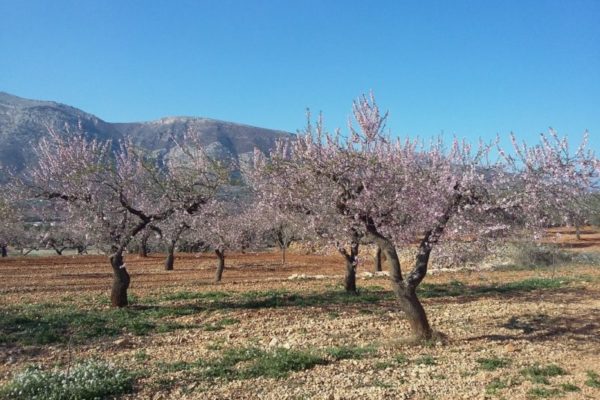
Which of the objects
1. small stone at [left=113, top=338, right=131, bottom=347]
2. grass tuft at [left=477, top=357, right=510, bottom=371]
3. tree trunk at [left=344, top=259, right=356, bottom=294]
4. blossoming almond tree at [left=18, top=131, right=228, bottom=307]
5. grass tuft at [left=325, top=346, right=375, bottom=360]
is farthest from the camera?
tree trunk at [left=344, top=259, right=356, bottom=294]

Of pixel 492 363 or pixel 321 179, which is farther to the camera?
pixel 321 179

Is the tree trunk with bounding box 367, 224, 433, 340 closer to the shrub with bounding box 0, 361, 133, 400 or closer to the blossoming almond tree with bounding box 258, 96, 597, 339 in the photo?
the blossoming almond tree with bounding box 258, 96, 597, 339

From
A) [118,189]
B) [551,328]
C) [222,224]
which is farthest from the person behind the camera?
[222,224]

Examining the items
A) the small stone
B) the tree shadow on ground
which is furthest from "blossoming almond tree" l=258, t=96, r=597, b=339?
the small stone

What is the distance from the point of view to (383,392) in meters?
7.20

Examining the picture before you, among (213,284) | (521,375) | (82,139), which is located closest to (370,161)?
(521,375)

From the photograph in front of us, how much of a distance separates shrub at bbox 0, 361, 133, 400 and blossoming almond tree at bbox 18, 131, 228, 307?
8.39 meters

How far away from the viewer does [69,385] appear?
7.06 meters

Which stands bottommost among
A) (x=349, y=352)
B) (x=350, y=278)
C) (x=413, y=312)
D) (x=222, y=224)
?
(x=349, y=352)

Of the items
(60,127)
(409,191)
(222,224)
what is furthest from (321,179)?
(60,127)

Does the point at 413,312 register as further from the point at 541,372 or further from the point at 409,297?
the point at 541,372

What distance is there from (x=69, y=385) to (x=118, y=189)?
904cm

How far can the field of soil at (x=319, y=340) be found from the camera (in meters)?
7.64

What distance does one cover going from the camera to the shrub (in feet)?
22.8
